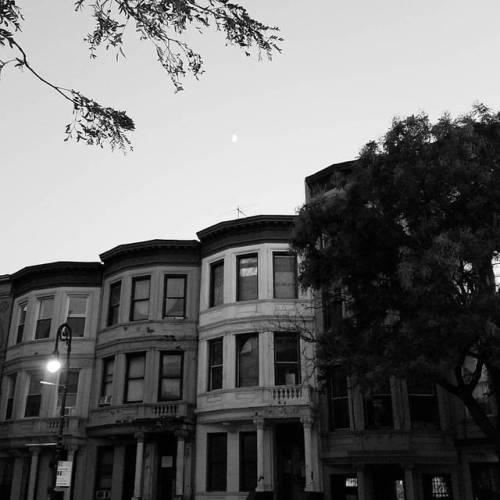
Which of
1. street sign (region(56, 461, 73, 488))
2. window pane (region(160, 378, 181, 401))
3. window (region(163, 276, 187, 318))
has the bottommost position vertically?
street sign (region(56, 461, 73, 488))

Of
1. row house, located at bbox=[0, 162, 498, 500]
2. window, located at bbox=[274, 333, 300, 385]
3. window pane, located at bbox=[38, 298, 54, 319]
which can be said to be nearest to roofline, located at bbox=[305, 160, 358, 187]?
row house, located at bbox=[0, 162, 498, 500]

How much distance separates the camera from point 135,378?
86.4 feet

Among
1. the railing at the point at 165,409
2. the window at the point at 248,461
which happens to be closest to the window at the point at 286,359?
the window at the point at 248,461

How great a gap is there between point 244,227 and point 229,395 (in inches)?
279

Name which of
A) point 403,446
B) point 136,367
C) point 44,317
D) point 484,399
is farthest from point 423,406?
point 44,317

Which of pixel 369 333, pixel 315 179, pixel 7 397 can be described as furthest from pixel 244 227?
pixel 7 397

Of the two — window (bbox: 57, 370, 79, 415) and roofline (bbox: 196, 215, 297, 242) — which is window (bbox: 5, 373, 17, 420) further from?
roofline (bbox: 196, 215, 297, 242)

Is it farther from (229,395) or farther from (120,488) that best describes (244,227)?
(120,488)

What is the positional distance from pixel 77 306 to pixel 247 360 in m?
9.48

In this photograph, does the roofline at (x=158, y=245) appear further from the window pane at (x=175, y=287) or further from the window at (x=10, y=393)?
the window at (x=10, y=393)

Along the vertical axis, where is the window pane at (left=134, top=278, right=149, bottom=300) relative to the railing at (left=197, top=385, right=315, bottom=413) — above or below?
above

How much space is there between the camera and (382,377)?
14547 millimetres

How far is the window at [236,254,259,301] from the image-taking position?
25.6 meters

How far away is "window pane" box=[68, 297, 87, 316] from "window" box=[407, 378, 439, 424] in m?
15.6
